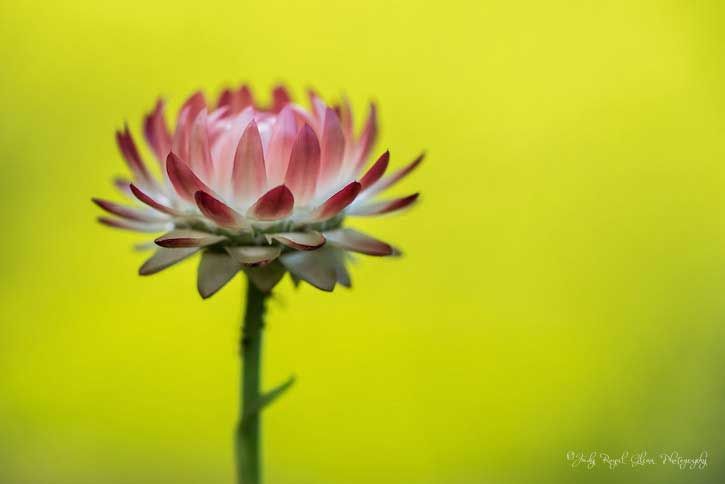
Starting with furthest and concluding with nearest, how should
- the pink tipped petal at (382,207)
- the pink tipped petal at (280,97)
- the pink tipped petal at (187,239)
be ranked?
the pink tipped petal at (280,97) < the pink tipped petal at (382,207) < the pink tipped petal at (187,239)

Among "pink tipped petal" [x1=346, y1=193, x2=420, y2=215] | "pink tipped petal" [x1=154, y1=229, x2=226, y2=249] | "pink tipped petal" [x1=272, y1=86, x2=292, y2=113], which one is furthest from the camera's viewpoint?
"pink tipped petal" [x1=272, y1=86, x2=292, y2=113]

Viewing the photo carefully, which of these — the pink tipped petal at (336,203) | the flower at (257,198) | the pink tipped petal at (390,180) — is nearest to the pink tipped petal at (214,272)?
the flower at (257,198)

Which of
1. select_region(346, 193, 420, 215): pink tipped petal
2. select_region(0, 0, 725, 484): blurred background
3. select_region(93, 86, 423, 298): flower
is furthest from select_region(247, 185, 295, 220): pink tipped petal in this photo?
select_region(0, 0, 725, 484): blurred background

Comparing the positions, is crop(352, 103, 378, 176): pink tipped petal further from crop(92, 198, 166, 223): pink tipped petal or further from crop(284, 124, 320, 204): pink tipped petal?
crop(92, 198, 166, 223): pink tipped petal

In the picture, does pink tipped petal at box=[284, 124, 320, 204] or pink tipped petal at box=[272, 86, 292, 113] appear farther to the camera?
pink tipped petal at box=[272, 86, 292, 113]

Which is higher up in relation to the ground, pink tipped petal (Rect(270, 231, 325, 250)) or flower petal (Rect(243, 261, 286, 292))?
pink tipped petal (Rect(270, 231, 325, 250))

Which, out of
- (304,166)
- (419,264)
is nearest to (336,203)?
(304,166)

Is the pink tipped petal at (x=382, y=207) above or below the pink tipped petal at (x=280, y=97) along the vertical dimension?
below

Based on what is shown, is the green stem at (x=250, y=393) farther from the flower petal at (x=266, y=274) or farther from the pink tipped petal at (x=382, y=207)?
the pink tipped petal at (x=382, y=207)
